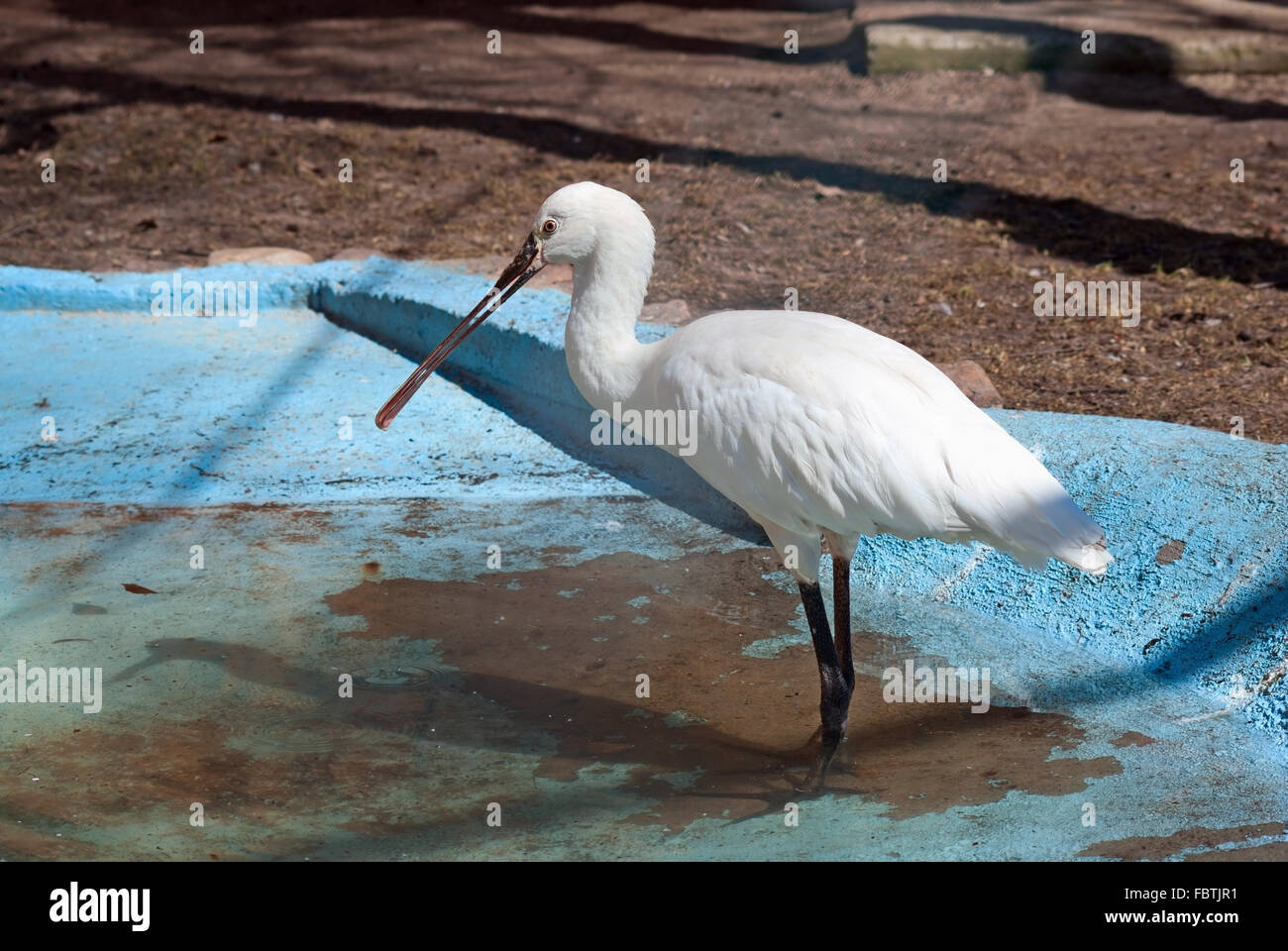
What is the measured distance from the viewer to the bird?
341 centimetres

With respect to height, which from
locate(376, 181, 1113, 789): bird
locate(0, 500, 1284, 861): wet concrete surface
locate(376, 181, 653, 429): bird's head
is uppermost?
locate(376, 181, 653, 429): bird's head

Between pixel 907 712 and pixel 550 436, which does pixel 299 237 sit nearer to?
pixel 550 436

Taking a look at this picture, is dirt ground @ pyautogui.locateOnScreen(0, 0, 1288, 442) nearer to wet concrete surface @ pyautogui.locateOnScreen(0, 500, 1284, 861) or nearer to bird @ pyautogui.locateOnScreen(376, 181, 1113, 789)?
wet concrete surface @ pyautogui.locateOnScreen(0, 500, 1284, 861)

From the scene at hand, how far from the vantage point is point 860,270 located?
7078 millimetres

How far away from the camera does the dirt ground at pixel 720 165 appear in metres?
6.38

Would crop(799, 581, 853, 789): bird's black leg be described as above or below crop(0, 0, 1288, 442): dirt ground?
below

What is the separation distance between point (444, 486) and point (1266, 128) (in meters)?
6.32

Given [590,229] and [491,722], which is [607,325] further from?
[491,722]

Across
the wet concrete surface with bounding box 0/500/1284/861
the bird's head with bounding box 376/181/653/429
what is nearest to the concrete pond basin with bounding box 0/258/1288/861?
Answer: the wet concrete surface with bounding box 0/500/1284/861

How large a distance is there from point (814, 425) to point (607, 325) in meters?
0.66

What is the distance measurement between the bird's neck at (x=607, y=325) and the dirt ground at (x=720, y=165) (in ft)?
6.85

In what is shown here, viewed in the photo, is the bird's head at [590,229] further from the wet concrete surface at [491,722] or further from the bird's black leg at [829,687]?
the wet concrete surface at [491,722]

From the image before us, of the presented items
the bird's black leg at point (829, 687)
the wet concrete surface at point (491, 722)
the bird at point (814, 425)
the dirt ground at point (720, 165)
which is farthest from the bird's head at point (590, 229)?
the dirt ground at point (720, 165)
